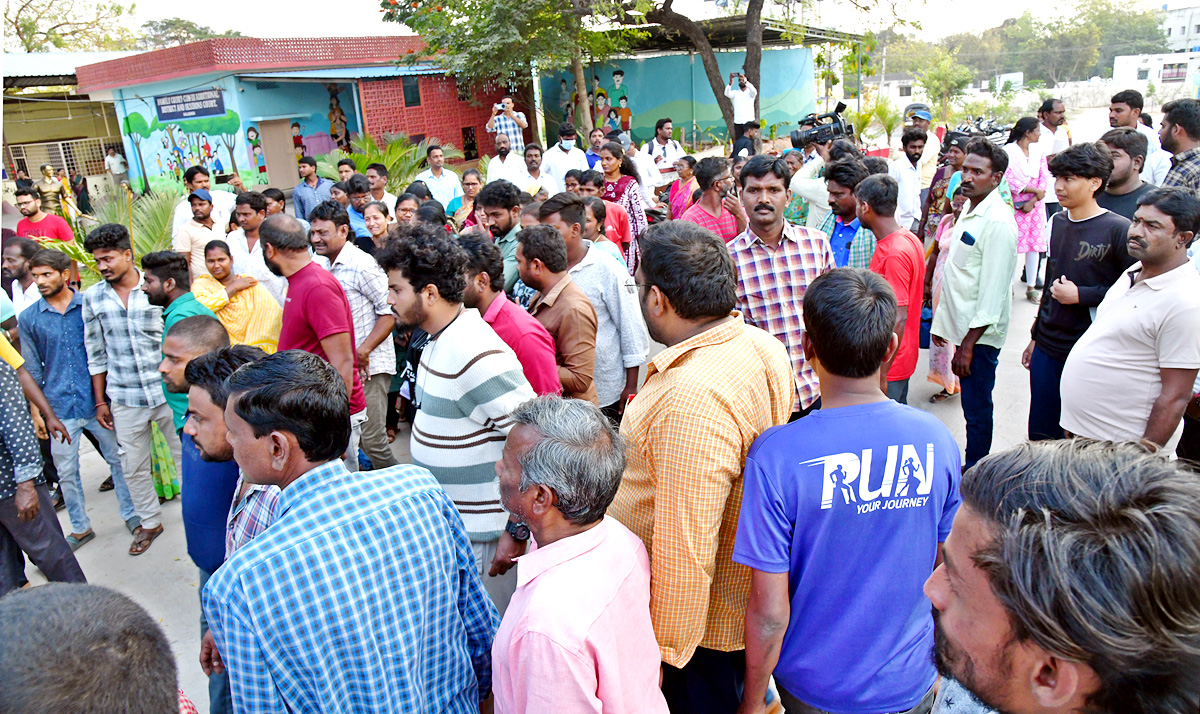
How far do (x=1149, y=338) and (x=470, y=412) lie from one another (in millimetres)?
2488

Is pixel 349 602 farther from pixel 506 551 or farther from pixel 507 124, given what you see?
pixel 507 124

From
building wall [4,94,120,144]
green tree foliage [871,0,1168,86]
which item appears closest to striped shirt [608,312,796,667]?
building wall [4,94,120,144]

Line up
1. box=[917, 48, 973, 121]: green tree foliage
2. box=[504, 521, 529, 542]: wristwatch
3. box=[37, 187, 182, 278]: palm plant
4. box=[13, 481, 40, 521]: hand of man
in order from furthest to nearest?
1. box=[917, 48, 973, 121]: green tree foliage
2. box=[37, 187, 182, 278]: palm plant
3. box=[13, 481, 40, 521]: hand of man
4. box=[504, 521, 529, 542]: wristwatch

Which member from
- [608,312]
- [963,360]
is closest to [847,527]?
[608,312]

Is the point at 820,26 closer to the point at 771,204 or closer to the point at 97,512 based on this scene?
the point at 771,204

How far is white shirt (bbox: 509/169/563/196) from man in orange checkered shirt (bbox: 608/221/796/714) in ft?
20.5

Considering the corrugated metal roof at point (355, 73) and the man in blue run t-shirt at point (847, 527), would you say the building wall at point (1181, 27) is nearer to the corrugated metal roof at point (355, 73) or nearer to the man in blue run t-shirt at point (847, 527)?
the corrugated metal roof at point (355, 73)

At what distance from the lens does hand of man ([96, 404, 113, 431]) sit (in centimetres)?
408

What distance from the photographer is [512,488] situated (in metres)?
1.63

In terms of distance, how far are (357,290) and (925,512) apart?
353 centimetres

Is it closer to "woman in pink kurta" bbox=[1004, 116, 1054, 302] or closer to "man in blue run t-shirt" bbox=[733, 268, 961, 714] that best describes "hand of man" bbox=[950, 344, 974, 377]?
"man in blue run t-shirt" bbox=[733, 268, 961, 714]

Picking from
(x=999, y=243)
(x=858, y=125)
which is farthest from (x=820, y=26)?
(x=999, y=243)

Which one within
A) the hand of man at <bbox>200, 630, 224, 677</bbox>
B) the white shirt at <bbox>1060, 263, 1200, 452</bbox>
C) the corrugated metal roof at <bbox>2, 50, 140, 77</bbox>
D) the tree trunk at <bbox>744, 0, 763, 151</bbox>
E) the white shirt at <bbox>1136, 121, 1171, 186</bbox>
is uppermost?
the corrugated metal roof at <bbox>2, 50, 140, 77</bbox>

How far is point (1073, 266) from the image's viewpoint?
342 cm
